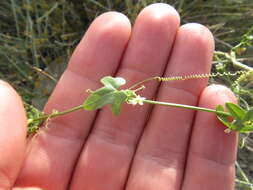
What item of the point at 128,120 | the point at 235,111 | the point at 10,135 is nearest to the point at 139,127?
the point at 128,120

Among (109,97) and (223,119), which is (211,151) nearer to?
(223,119)

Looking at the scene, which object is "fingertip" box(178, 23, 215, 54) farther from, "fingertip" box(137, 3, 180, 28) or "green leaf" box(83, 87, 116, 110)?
"green leaf" box(83, 87, 116, 110)

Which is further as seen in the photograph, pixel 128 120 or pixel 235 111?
pixel 128 120

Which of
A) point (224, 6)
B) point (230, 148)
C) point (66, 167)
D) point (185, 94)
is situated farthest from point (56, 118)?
point (224, 6)

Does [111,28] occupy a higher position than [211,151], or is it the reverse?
[111,28]

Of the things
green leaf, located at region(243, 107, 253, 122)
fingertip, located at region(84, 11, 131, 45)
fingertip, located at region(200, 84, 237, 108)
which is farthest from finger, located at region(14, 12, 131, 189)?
green leaf, located at region(243, 107, 253, 122)

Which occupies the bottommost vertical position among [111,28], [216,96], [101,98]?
[101,98]

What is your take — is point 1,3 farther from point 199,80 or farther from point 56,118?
point 199,80
